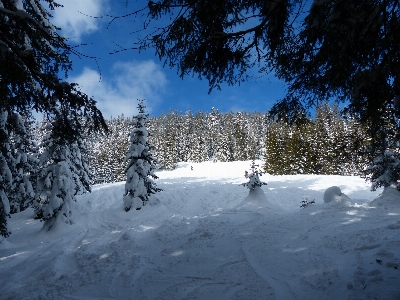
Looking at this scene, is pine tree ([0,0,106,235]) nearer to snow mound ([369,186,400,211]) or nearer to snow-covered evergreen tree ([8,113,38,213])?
snow mound ([369,186,400,211])

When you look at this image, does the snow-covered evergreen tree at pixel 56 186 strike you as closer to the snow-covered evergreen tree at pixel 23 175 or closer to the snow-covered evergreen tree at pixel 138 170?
the snow-covered evergreen tree at pixel 23 175

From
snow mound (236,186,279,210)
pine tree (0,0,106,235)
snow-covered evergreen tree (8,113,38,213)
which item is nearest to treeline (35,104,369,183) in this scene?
pine tree (0,0,106,235)

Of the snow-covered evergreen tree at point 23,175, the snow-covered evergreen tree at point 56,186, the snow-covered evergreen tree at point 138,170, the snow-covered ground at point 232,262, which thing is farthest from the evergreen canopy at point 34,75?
the snow-covered evergreen tree at point 23,175

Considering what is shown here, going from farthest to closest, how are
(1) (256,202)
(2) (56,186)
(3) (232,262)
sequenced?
(1) (256,202) → (2) (56,186) → (3) (232,262)

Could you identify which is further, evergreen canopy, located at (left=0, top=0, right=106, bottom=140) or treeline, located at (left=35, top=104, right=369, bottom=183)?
treeline, located at (left=35, top=104, right=369, bottom=183)

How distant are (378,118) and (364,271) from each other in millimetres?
2707

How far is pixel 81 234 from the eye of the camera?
440 inches

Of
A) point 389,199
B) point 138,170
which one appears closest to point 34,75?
point 138,170

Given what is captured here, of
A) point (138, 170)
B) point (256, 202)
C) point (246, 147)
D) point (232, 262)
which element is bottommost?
point (232, 262)

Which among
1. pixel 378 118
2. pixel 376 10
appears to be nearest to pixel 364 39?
pixel 376 10

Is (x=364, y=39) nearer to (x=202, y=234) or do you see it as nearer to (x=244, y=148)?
(x=202, y=234)

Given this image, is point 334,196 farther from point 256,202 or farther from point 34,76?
point 34,76

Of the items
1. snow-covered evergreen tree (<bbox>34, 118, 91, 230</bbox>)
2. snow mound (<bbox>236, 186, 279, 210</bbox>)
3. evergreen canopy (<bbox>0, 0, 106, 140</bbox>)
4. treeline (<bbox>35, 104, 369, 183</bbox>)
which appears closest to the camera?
evergreen canopy (<bbox>0, 0, 106, 140</bbox>)

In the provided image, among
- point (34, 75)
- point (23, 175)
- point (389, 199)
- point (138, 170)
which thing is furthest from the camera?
point (23, 175)
